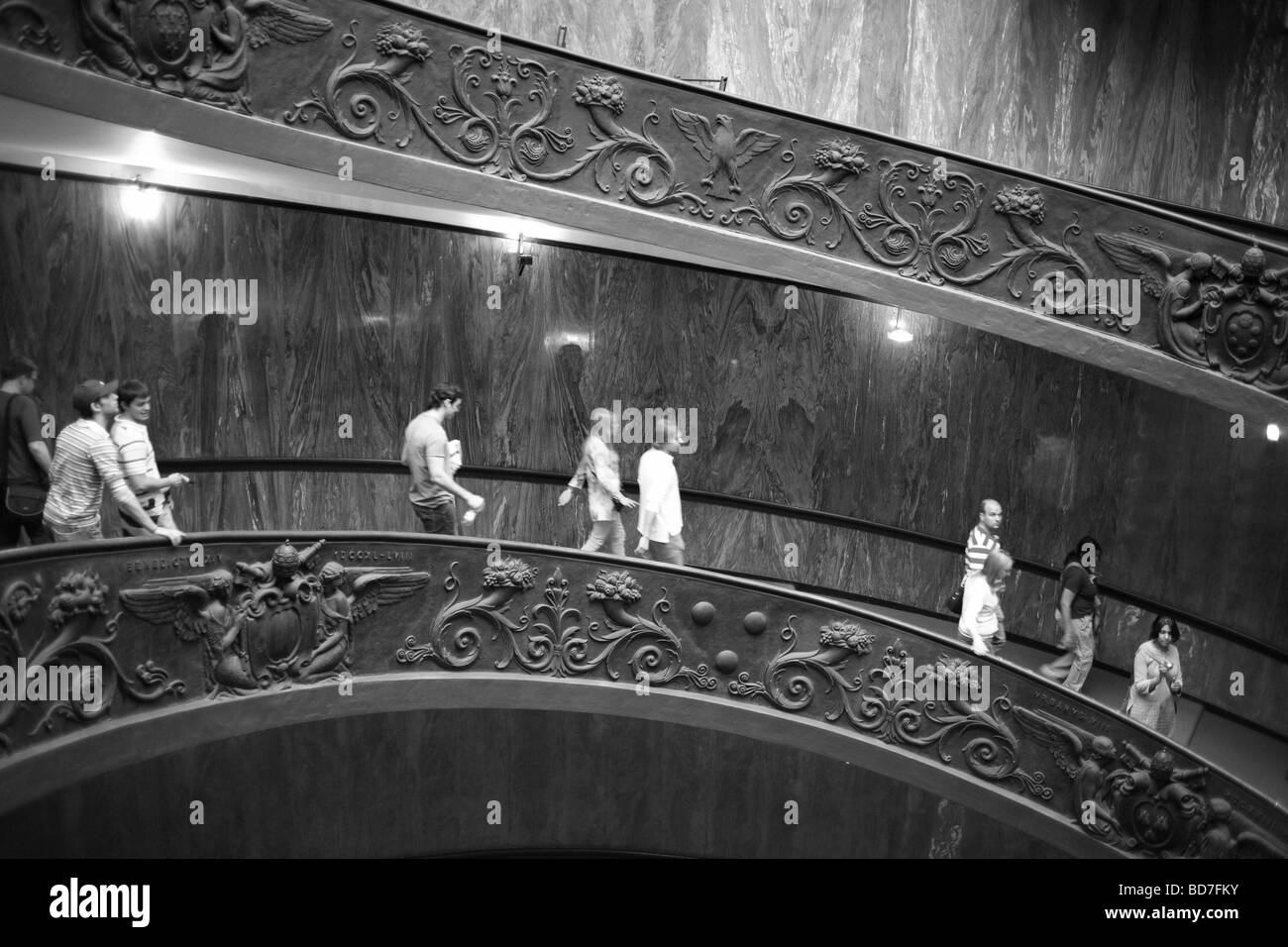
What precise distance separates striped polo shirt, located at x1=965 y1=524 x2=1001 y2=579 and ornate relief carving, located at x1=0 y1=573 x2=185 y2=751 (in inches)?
240

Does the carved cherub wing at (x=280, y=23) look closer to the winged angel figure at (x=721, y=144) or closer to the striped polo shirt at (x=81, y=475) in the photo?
the winged angel figure at (x=721, y=144)

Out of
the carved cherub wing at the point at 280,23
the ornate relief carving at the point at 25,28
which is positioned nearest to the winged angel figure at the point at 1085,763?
the carved cherub wing at the point at 280,23

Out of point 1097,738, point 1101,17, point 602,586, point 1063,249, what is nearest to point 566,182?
point 602,586

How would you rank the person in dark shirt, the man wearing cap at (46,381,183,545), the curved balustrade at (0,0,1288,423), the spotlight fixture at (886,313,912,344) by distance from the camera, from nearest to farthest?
the man wearing cap at (46,381,183,545) < the curved balustrade at (0,0,1288,423) < the person in dark shirt < the spotlight fixture at (886,313,912,344)

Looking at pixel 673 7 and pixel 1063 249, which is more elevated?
pixel 673 7

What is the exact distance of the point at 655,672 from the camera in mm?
11070

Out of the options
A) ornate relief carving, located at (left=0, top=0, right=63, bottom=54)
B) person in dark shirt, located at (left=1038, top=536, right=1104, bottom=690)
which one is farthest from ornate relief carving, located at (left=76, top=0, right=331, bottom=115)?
person in dark shirt, located at (left=1038, top=536, right=1104, bottom=690)

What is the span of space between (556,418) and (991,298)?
5.15 meters

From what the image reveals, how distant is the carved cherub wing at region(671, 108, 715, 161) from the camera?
1101 cm

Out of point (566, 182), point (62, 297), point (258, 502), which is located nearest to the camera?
point (566, 182)

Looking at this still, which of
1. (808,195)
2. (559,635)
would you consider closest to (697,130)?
(808,195)

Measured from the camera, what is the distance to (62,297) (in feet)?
41.2

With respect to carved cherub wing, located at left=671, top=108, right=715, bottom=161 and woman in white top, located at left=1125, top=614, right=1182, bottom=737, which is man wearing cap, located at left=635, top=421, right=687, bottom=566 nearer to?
carved cherub wing, located at left=671, top=108, right=715, bottom=161

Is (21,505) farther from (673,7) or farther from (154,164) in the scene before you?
(673,7)
